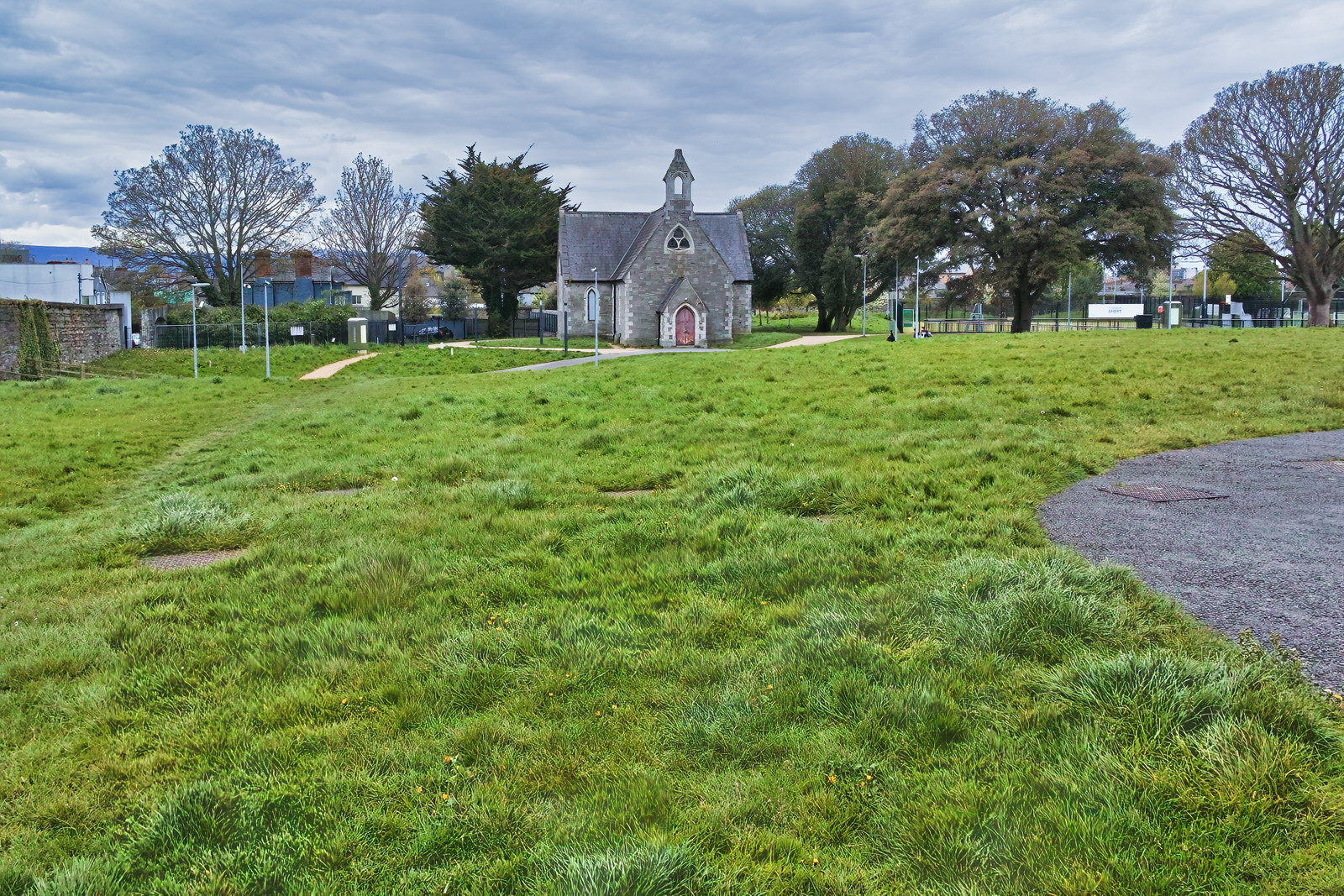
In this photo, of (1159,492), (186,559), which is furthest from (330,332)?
(1159,492)

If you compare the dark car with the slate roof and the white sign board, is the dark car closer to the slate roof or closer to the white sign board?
the slate roof

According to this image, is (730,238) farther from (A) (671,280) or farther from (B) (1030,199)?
(B) (1030,199)

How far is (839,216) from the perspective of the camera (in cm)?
6269

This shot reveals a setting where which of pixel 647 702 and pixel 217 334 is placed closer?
pixel 647 702

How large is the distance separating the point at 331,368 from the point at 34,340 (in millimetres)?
10204

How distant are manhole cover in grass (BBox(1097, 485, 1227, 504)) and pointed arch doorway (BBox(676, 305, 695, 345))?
4500 cm

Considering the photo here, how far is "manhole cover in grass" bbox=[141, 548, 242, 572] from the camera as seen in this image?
6484mm

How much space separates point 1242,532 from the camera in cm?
593

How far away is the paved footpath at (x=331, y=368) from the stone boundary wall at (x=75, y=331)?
9241 mm

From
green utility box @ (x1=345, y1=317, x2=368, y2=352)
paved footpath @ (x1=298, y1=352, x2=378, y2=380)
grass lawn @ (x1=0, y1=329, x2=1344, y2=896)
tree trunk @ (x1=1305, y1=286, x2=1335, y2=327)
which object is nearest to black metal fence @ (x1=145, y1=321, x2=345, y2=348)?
green utility box @ (x1=345, y1=317, x2=368, y2=352)

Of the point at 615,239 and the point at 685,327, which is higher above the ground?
the point at 615,239

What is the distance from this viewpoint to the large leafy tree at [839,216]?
2405 inches

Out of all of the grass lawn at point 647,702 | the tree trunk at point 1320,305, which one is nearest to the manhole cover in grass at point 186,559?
the grass lawn at point 647,702

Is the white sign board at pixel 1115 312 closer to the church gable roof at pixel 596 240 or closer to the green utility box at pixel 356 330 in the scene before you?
the church gable roof at pixel 596 240
